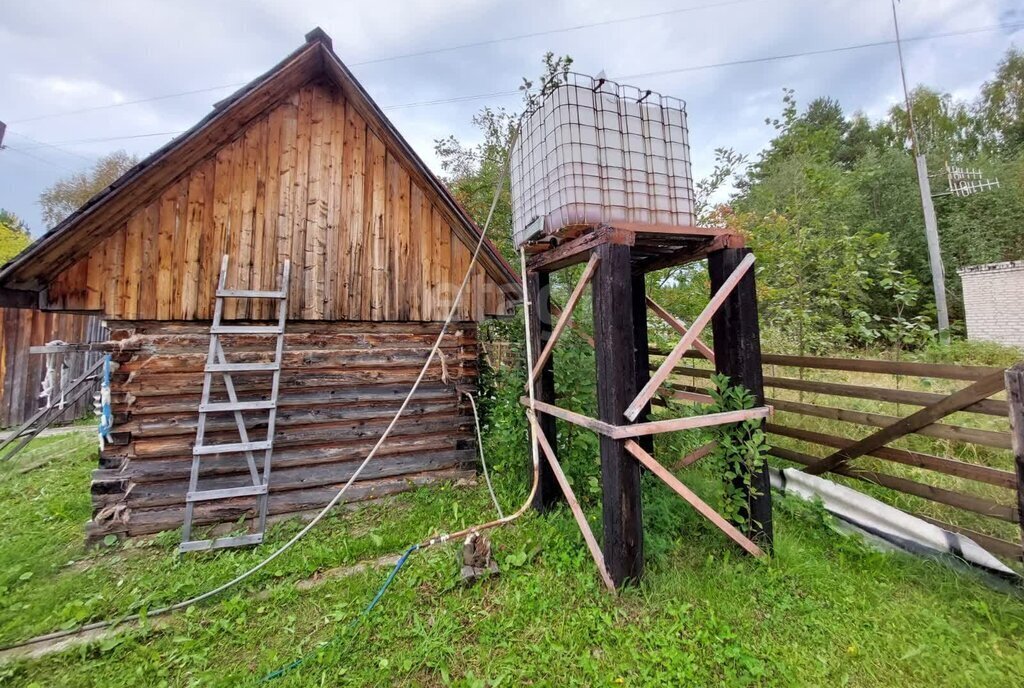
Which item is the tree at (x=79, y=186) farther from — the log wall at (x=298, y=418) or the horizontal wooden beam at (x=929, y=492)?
the horizontal wooden beam at (x=929, y=492)

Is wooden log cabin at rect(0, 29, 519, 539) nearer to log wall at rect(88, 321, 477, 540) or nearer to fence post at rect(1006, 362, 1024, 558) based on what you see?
log wall at rect(88, 321, 477, 540)

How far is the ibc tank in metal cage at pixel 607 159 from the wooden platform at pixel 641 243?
0.52 feet

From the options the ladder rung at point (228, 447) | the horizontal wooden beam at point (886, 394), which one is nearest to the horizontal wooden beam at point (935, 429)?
the horizontal wooden beam at point (886, 394)

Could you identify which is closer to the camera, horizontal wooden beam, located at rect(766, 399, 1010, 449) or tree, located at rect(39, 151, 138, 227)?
horizontal wooden beam, located at rect(766, 399, 1010, 449)

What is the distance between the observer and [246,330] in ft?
14.3

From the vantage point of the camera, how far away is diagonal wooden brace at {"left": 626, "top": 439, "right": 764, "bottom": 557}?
2.96 m

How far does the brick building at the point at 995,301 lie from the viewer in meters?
14.0

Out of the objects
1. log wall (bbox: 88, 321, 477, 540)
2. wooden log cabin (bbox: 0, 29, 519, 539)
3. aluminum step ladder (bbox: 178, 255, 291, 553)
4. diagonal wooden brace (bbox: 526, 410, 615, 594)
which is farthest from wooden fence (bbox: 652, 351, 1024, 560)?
aluminum step ladder (bbox: 178, 255, 291, 553)

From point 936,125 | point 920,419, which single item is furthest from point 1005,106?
point 920,419

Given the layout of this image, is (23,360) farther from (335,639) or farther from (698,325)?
(698,325)

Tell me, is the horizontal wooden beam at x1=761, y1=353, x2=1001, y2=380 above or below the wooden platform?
below

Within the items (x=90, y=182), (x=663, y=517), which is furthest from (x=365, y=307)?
(x=90, y=182)

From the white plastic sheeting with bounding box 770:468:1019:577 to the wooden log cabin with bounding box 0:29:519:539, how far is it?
4.14m

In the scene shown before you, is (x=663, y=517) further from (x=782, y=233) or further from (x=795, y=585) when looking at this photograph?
(x=782, y=233)
